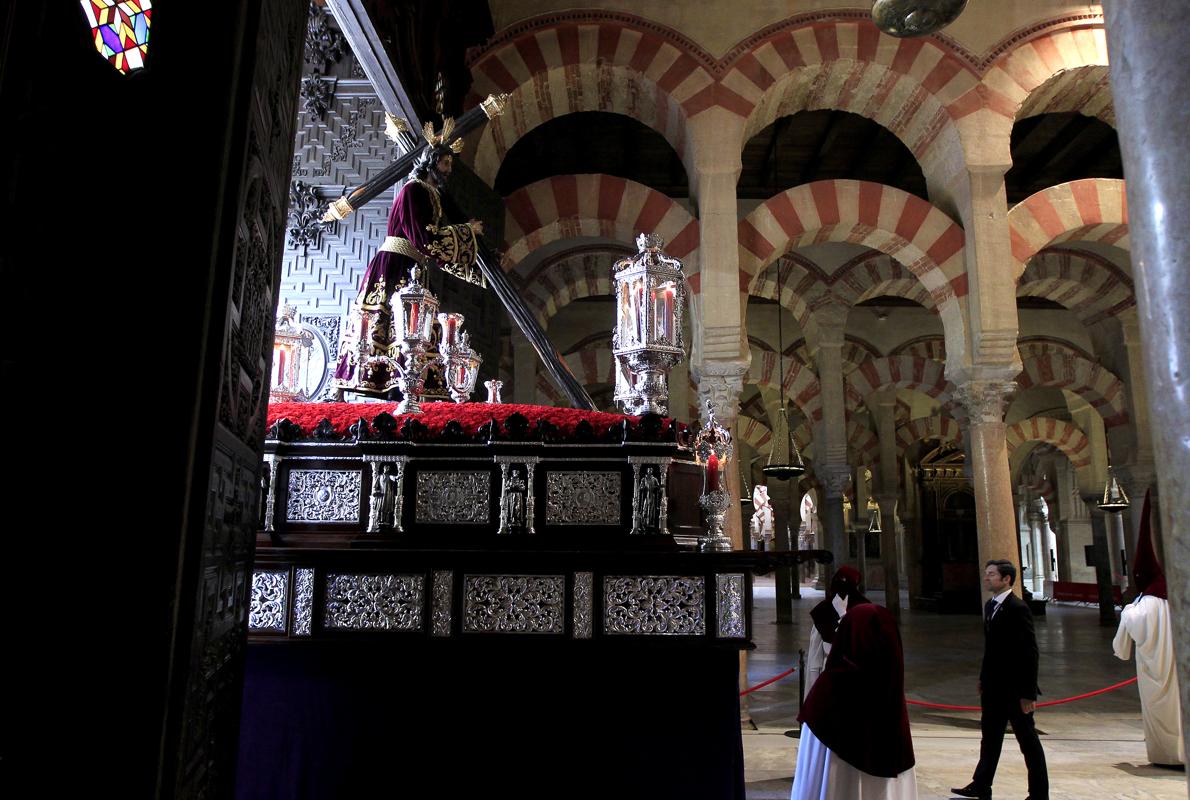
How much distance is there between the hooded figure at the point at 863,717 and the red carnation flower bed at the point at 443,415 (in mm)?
977

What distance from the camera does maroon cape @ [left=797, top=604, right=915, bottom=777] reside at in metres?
2.62

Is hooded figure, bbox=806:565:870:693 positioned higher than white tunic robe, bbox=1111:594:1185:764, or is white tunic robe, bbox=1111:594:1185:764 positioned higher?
hooded figure, bbox=806:565:870:693

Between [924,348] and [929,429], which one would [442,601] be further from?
[929,429]

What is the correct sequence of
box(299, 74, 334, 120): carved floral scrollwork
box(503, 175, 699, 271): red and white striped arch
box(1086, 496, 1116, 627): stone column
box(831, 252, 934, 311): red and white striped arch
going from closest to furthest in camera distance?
1. box(299, 74, 334, 120): carved floral scrollwork
2. box(503, 175, 699, 271): red and white striped arch
3. box(831, 252, 934, 311): red and white striped arch
4. box(1086, 496, 1116, 627): stone column

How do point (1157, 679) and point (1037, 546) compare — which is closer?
point (1157, 679)

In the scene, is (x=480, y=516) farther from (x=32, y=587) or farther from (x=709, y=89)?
(x=709, y=89)

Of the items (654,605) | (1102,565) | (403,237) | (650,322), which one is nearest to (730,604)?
(654,605)

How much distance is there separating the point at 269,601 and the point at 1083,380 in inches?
494

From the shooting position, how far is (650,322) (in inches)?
116

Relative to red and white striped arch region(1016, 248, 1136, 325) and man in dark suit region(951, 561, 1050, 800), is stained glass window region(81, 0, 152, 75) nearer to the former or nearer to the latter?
man in dark suit region(951, 561, 1050, 800)

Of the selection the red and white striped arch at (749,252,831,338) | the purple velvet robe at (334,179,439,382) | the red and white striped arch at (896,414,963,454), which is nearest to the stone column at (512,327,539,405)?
the red and white striped arch at (749,252,831,338)

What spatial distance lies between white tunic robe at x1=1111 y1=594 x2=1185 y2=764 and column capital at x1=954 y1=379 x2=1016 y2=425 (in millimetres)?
2655

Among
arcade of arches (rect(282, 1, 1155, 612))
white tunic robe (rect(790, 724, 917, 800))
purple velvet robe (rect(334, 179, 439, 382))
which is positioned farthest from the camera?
arcade of arches (rect(282, 1, 1155, 612))

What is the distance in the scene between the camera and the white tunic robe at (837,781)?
8.75ft
